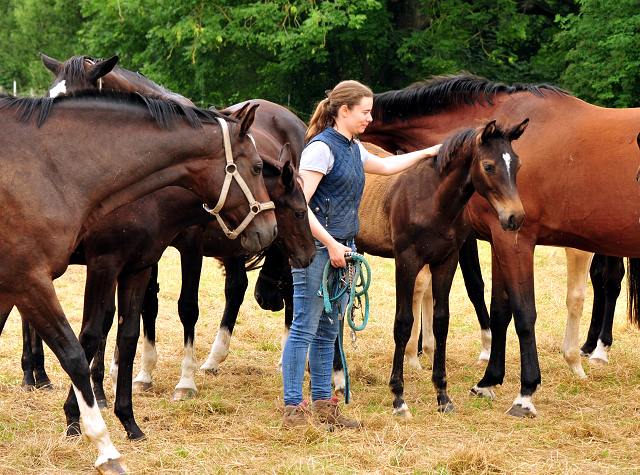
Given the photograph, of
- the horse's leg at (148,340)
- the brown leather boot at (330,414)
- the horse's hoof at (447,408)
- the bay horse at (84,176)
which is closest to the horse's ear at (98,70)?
the bay horse at (84,176)

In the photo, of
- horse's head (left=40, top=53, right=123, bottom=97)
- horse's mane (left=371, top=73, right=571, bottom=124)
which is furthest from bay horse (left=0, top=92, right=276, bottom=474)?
horse's mane (left=371, top=73, right=571, bottom=124)

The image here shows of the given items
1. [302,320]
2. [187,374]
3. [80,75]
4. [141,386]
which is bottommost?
[141,386]

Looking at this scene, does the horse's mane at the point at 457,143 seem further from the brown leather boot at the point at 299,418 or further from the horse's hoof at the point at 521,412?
the brown leather boot at the point at 299,418

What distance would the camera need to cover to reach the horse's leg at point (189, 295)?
5230 millimetres

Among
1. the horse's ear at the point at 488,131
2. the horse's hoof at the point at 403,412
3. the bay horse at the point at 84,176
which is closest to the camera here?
the bay horse at the point at 84,176

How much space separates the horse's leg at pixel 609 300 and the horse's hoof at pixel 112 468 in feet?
15.2

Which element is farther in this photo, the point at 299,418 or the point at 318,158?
the point at 299,418

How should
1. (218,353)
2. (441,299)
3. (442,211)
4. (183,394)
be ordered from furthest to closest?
(218,353) < (183,394) < (441,299) < (442,211)

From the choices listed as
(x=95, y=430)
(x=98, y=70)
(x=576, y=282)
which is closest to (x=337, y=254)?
(x=95, y=430)

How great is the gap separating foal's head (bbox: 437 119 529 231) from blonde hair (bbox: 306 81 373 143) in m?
0.83

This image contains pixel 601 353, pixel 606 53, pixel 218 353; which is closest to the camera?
pixel 218 353

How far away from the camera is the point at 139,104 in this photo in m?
3.46

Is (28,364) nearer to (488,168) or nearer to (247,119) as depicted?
(247,119)

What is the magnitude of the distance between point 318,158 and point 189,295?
2.04m
